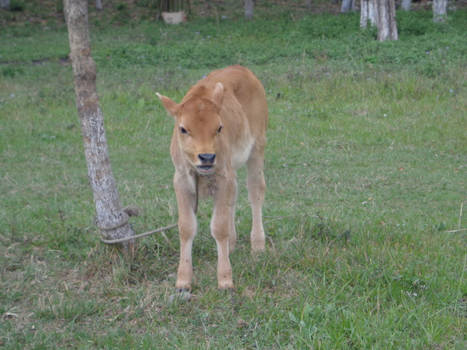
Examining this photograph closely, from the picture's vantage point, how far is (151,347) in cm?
381

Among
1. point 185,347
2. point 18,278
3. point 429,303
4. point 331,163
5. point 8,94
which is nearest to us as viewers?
point 185,347

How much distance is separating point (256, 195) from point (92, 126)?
1671mm

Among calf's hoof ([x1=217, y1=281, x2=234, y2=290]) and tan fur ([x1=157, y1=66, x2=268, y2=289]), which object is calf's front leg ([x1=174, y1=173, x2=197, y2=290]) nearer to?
tan fur ([x1=157, y1=66, x2=268, y2=289])

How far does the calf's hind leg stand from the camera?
5461 mm

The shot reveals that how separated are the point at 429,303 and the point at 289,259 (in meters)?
1.17

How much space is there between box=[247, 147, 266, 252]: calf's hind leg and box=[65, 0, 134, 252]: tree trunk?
44.5 inches

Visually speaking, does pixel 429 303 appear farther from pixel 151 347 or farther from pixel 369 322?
pixel 151 347

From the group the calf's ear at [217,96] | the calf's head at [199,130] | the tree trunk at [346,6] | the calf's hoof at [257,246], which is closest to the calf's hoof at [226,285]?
the calf's hoof at [257,246]

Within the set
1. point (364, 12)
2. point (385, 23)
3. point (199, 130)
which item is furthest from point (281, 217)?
point (364, 12)

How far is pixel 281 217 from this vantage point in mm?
6156

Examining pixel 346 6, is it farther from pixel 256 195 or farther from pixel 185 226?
pixel 185 226

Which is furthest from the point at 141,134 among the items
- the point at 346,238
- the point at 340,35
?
the point at 340,35

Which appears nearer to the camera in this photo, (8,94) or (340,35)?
(8,94)

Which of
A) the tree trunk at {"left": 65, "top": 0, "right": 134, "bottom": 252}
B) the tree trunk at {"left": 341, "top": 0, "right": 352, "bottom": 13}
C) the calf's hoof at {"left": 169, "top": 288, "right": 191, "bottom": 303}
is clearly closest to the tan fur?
the calf's hoof at {"left": 169, "top": 288, "right": 191, "bottom": 303}
